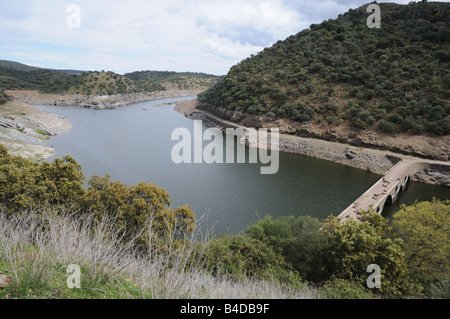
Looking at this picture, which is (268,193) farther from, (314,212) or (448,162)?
(448,162)

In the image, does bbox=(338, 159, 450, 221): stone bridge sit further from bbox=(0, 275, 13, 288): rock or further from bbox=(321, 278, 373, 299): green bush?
bbox=(0, 275, 13, 288): rock

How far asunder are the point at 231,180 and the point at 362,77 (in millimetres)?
38149

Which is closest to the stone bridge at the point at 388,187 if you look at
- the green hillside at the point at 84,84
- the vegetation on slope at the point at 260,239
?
the vegetation on slope at the point at 260,239

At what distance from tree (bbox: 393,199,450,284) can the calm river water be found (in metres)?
8.00

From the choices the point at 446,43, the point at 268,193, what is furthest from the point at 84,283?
the point at 446,43

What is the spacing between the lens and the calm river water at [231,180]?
23.9 m

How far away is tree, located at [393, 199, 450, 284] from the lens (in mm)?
13617

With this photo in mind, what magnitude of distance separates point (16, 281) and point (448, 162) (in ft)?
154

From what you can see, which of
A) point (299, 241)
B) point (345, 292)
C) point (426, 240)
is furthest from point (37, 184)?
point (426, 240)

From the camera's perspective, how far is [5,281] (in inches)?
251

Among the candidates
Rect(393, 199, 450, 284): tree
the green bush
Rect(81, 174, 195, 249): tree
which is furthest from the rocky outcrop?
Rect(81, 174, 195, 249): tree

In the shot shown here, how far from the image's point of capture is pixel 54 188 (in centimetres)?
1555

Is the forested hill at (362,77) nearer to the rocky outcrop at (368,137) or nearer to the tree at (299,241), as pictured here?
the rocky outcrop at (368,137)

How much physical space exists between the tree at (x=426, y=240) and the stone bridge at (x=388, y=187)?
7.76 feet
